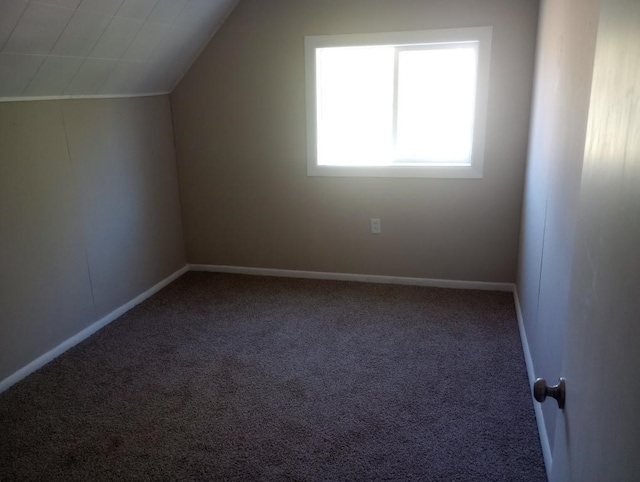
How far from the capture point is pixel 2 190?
96.8 inches

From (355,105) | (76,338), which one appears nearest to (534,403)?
(355,105)

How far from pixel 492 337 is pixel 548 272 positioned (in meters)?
0.94

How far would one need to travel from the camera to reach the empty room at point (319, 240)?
155 cm

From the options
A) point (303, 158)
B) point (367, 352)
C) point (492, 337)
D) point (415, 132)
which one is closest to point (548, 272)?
point (492, 337)

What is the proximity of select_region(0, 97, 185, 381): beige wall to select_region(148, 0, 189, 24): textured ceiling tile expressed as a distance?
0.67m

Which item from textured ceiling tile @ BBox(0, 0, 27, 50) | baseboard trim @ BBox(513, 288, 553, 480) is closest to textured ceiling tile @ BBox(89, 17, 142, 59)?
textured ceiling tile @ BBox(0, 0, 27, 50)

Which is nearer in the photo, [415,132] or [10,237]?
[10,237]

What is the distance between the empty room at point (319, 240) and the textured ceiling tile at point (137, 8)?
2 cm

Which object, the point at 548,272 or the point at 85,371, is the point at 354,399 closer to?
the point at 548,272

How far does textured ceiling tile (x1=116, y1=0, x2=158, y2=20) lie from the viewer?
2580 millimetres

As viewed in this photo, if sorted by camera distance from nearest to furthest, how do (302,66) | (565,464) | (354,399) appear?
(565,464) < (354,399) < (302,66)

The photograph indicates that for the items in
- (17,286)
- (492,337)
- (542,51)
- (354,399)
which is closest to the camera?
(354,399)

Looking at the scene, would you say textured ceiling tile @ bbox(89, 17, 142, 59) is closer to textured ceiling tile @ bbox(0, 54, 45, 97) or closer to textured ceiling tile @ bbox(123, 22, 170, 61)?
textured ceiling tile @ bbox(123, 22, 170, 61)

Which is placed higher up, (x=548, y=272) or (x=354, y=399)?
(x=548, y=272)
